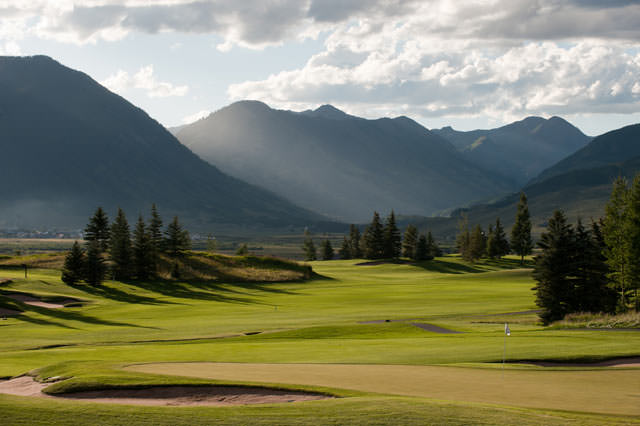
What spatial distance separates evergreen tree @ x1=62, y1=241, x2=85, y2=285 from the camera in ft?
221

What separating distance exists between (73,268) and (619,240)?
55.5 metres

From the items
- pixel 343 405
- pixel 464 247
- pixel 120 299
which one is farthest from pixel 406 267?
pixel 343 405

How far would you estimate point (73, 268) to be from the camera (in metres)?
67.5

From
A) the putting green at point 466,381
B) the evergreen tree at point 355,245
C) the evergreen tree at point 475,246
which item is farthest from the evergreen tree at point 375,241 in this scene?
the putting green at point 466,381

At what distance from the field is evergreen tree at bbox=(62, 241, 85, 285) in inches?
263

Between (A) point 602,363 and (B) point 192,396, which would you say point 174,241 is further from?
(B) point 192,396

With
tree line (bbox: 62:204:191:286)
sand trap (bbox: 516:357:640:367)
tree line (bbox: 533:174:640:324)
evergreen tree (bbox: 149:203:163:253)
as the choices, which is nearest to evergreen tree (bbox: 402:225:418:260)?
tree line (bbox: 62:204:191:286)

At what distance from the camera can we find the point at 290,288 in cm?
7881

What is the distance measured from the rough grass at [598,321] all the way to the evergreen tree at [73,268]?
5069 cm

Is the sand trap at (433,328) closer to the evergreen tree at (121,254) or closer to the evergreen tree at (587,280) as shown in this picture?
the evergreen tree at (587,280)

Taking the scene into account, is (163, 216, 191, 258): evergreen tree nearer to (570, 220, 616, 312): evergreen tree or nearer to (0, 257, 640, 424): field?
(0, 257, 640, 424): field

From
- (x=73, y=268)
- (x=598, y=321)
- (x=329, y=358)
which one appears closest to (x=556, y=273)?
(x=598, y=321)

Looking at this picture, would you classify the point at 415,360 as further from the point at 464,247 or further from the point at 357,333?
the point at 464,247

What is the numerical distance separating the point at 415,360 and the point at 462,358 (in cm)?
194
